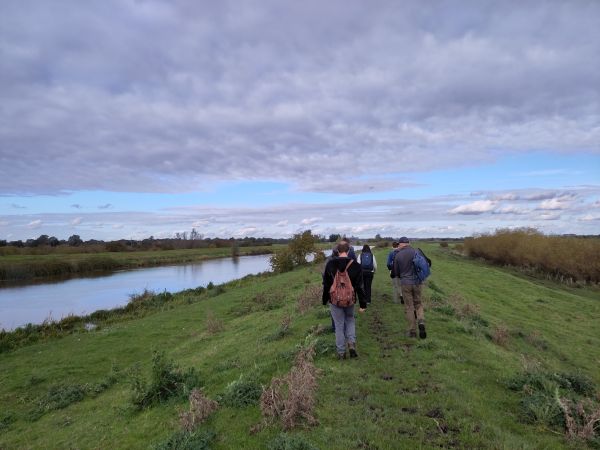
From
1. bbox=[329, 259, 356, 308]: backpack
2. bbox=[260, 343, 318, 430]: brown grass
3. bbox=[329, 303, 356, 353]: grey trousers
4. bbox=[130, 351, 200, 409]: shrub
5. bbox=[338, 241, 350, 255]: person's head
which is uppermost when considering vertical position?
bbox=[338, 241, 350, 255]: person's head

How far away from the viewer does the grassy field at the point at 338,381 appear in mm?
5836

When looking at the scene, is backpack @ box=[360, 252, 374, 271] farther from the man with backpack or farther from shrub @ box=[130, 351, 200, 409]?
shrub @ box=[130, 351, 200, 409]

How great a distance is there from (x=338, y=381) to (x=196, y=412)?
2592 millimetres

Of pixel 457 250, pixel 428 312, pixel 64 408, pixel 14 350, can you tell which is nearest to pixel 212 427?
pixel 64 408

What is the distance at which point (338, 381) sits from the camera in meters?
7.66

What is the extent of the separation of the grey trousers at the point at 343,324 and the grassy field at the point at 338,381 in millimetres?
389

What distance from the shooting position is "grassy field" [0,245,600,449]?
5.84m

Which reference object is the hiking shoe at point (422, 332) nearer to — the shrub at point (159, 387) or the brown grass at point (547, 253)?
the shrub at point (159, 387)

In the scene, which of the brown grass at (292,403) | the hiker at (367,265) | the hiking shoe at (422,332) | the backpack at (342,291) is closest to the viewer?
the brown grass at (292,403)

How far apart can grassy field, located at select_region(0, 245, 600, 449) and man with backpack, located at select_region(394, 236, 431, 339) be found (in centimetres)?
46

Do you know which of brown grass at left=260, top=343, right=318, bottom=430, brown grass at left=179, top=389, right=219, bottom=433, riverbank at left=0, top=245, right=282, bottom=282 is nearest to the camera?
brown grass at left=260, top=343, right=318, bottom=430

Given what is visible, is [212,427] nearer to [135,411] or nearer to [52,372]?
[135,411]

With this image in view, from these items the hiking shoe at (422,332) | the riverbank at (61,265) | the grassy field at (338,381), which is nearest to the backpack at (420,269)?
the hiking shoe at (422,332)

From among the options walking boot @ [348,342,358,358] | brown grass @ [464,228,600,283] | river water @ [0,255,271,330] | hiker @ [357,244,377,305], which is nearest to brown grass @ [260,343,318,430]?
walking boot @ [348,342,358,358]
